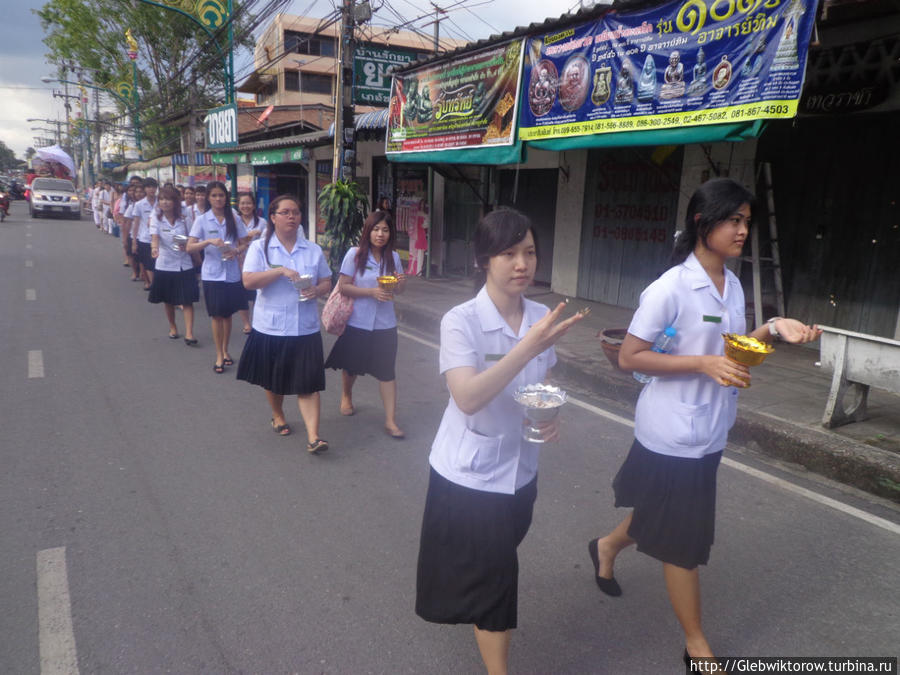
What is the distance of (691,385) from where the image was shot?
2.24m

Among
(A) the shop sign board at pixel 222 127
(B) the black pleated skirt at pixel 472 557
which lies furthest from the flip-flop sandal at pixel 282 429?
(A) the shop sign board at pixel 222 127

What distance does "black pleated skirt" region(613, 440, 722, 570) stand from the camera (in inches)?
87.8

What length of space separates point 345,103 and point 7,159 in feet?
503

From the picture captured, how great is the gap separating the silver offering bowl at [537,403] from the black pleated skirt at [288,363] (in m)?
2.69

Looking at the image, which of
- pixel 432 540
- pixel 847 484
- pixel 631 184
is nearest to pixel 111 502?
pixel 432 540

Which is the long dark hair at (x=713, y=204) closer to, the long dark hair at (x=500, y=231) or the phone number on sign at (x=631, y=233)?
the long dark hair at (x=500, y=231)

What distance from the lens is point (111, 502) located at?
364cm

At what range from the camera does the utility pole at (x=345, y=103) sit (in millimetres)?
10273

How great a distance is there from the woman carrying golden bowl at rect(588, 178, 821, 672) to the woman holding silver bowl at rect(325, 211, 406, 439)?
8.55 feet

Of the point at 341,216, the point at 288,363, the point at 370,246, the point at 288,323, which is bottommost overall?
the point at 288,363

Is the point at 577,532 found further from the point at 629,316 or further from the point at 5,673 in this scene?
the point at 629,316

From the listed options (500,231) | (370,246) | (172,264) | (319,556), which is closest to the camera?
(500,231)

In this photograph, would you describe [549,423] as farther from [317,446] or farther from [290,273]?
[317,446]

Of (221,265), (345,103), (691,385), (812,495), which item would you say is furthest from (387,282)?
(345,103)
